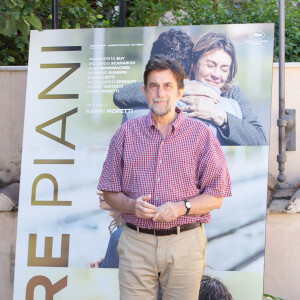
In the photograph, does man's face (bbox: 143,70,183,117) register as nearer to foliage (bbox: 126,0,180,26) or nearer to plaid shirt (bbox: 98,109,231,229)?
plaid shirt (bbox: 98,109,231,229)

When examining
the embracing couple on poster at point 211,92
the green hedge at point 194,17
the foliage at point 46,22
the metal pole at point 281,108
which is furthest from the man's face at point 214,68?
the foliage at point 46,22

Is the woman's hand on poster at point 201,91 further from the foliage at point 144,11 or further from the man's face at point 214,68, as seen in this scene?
the foliage at point 144,11

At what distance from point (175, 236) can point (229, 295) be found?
1.15 meters

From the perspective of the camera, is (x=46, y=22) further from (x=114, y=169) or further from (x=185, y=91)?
(x=114, y=169)

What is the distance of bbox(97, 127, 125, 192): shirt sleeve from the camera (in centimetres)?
260

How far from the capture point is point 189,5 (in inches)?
252

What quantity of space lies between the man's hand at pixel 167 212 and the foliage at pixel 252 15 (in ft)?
10.6

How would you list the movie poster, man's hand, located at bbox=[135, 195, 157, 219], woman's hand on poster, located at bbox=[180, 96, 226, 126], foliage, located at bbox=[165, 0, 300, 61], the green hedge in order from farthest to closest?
the green hedge, foliage, located at bbox=[165, 0, 300, 61], woman's hand on poster, located at bbox=[180, 96, 226, 126], the movie poster, man's hand, located at bbox=[135, 195, 157, 219]

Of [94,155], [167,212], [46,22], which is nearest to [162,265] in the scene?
[167,212]

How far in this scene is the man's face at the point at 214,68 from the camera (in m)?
3.67

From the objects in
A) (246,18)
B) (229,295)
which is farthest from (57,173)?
(246,18)

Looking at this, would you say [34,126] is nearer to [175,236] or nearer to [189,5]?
[175,236]

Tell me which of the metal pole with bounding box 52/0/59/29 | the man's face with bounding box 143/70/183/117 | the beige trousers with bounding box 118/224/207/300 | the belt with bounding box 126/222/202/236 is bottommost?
the beige trousers with bounding box 118/224/207/300

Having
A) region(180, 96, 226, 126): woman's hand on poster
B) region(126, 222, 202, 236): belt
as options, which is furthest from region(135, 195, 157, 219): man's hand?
region(180, 96, 226, 126): woman's hand on poster
